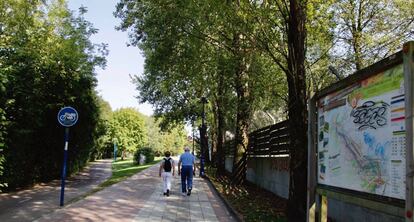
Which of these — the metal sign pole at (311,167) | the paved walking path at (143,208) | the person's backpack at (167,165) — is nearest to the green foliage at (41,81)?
the paved walking path at (143,208)

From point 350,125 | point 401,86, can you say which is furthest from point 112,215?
point 401,86

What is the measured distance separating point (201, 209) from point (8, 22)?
43.2 feet

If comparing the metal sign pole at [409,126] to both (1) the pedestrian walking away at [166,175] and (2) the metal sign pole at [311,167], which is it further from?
(1) the pedestrian walking away at [166,175]

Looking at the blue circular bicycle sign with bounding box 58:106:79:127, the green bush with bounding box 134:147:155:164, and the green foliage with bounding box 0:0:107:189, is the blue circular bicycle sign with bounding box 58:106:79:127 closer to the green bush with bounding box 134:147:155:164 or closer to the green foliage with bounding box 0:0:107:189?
the green foliage with bounding box 0:0:107:189

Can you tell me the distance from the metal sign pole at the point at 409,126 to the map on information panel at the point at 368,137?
0.51 ft

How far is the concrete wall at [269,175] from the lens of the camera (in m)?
14.6

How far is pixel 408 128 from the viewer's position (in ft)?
14.0

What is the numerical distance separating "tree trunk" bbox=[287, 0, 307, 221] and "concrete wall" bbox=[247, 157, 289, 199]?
15.1ft

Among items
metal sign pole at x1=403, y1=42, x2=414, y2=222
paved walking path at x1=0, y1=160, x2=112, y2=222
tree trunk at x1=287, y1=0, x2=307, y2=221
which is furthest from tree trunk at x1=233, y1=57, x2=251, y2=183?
metal sign pole at x1=403, y1=42, x2=414, y2=222

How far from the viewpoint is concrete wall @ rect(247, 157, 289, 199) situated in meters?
14.6

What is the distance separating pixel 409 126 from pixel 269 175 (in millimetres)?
13247

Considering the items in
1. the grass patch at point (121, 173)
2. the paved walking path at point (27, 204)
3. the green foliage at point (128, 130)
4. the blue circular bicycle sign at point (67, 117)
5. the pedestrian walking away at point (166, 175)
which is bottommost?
the paved walking path at point (27, 204)

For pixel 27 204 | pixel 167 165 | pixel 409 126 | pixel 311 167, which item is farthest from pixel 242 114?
pixel 409 126

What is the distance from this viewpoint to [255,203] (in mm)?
13969
